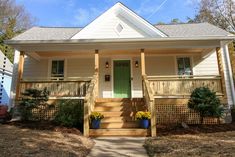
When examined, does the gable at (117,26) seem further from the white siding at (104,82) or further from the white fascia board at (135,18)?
the white siding at (104,82)

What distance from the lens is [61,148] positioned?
17.7 ft

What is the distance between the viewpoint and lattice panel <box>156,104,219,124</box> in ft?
30.9

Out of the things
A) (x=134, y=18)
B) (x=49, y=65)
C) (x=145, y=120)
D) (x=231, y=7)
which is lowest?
(x=145, y=120)

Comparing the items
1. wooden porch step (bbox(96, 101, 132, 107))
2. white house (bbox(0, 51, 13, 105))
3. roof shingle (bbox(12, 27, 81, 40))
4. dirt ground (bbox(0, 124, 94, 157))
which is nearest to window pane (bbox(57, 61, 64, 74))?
roof shingle (bbox(12, 27, 81, 40))

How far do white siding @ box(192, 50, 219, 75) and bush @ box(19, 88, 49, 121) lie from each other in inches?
299

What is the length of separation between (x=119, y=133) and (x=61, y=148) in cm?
257

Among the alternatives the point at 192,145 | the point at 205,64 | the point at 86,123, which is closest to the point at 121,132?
the point at 86,123

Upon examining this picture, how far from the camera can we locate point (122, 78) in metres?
12.2

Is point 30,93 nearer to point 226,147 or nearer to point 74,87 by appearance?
point 74,87

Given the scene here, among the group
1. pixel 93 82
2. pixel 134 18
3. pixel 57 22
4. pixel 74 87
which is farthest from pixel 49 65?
pixel 57 22

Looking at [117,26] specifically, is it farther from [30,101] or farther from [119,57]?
[30,101]

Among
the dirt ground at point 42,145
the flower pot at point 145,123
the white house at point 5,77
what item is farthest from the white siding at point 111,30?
the white house at point 5,77

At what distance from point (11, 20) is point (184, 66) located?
71.8 ft

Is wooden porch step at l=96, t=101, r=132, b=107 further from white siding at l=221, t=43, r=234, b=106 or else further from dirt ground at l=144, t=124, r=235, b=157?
white siding at l=221, t=43, r=234, b=106
